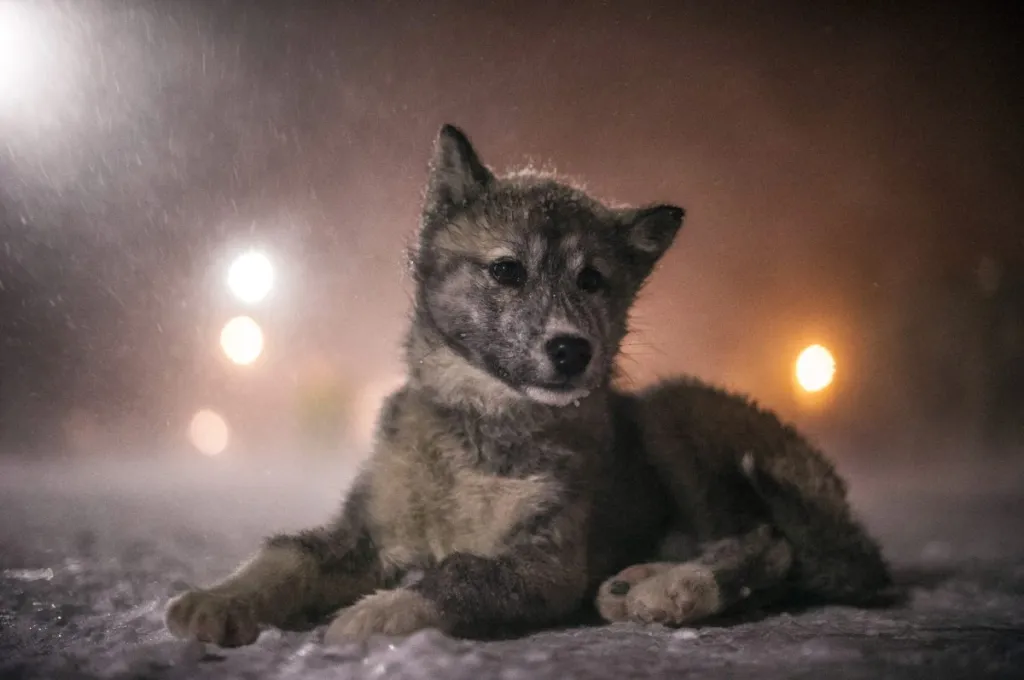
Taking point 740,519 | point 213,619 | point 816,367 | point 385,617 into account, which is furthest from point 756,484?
point 213,619

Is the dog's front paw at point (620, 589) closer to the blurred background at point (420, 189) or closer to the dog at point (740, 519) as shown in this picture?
the dog at point (740, 519)

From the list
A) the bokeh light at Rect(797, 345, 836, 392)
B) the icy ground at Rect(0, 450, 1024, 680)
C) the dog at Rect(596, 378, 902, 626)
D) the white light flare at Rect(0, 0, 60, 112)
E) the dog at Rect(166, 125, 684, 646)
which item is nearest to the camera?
the icy ground at Rect(0, 450, 1024, 680)

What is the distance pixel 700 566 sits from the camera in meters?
1.53

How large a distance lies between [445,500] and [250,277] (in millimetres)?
589

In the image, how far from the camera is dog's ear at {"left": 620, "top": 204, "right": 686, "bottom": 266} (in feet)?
5.39

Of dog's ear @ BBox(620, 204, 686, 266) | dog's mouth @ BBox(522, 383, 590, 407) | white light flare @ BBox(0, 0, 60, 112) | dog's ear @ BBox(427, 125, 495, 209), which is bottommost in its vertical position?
dog's mouth @ BBox(522, 383, 590, 407)

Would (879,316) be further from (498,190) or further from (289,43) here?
(289,43)

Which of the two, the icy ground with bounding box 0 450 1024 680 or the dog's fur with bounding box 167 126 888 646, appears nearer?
the icy ground with bounding box 0 450 1024 680

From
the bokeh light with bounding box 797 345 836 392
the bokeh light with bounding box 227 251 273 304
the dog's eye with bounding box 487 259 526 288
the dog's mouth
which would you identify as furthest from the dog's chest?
the bokeh light with bounding box 797 345 836 392

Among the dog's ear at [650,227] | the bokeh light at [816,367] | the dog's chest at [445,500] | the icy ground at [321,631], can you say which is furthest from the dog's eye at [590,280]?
the icy ground at [321,631]

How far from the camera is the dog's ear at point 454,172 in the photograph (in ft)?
5.12

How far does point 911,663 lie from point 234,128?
1.48 metres

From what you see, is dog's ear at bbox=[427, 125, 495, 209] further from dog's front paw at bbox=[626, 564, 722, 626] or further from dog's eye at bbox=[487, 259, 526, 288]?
dog's front paw at bbox=[626, 564, 722, 626]

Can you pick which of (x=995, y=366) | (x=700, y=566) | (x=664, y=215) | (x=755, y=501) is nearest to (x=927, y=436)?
(x=995, y=366)
